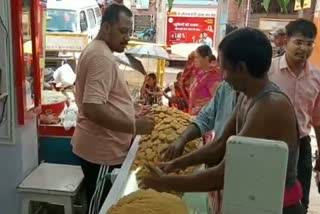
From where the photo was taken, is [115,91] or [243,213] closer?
[243,213]

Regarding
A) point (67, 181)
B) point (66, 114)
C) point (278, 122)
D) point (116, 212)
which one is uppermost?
point (278, 122)

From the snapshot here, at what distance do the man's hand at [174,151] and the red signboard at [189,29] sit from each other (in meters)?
5.65

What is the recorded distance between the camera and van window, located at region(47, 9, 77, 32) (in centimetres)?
802

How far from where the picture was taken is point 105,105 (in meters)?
2.00

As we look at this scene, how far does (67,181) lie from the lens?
2.57m

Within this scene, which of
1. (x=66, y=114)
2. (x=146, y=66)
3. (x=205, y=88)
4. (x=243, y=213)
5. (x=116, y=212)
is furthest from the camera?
(x=146, y=66)

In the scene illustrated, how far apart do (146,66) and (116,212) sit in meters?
3.98

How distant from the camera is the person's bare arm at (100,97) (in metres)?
1.96

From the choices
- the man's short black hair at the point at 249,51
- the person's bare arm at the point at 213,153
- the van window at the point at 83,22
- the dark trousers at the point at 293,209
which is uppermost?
the man's short black hair at the point at 249,51

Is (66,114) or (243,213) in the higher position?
(243,213)

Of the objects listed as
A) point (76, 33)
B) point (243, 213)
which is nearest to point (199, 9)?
point (76, 33)

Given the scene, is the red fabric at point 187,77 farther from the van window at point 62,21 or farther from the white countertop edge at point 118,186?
the van window at point 62,21

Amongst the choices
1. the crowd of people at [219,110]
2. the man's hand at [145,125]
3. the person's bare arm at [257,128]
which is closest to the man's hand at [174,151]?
the crowd of people at [219,110]

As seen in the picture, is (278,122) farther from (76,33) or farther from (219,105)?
(76,33)
